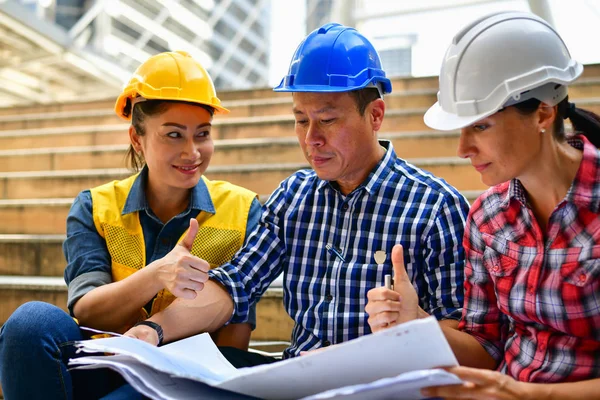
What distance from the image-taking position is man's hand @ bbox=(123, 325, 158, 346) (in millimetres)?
1224

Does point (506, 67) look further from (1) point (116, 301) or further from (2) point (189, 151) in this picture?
(1) point (116, 301)

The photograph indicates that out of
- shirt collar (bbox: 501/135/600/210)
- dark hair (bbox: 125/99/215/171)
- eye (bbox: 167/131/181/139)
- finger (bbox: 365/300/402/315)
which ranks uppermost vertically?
dark hair (bbox: 125/99/215/171)

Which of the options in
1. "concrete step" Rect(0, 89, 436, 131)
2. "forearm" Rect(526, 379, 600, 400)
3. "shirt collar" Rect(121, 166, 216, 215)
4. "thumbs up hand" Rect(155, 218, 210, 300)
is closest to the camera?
"forearm" Rect(526, 379, 600, 400)

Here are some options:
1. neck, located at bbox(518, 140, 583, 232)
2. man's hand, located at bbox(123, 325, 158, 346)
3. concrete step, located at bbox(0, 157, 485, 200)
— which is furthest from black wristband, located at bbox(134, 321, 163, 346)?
concrete step, located at bbox(0, 157, 485, 200)

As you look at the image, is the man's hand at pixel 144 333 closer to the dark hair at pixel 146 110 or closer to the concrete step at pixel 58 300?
the dark hair at pixel 146 110

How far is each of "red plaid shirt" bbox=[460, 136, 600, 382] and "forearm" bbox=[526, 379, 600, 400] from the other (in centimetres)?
7

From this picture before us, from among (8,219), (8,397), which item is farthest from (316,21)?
(8,397)

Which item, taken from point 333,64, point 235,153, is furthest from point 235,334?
point 235,153

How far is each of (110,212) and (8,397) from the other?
0.56 m

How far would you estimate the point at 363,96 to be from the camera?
1386 mm

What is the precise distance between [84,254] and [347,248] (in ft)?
2.24

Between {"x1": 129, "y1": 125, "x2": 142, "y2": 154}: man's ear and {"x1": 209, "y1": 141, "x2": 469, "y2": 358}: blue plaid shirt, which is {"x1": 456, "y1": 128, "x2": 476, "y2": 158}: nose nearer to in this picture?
{"x1": 209, "y1": 141, "x2": 469, "y2": 358}: blue plaid shirt

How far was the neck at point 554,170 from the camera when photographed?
1000 mm

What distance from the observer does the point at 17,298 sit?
2287mm
